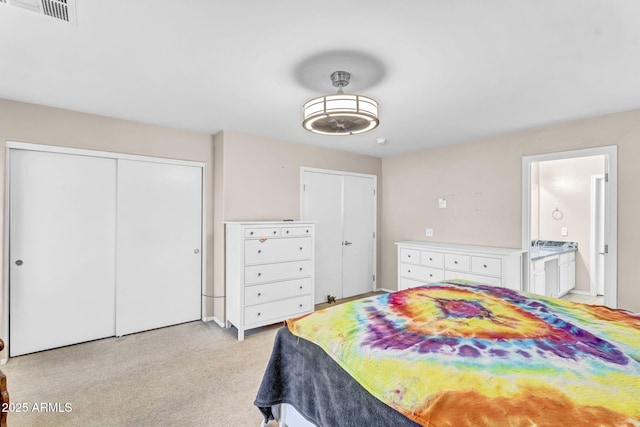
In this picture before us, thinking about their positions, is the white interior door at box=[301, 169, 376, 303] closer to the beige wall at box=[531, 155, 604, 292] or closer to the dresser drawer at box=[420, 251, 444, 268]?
the dresser drawer at box=[420, 251, 444, 268]

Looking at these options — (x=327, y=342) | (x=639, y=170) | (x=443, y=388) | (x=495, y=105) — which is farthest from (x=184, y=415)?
(x=639, y=170)

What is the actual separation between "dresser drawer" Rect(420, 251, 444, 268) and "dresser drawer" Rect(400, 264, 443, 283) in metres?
0.06

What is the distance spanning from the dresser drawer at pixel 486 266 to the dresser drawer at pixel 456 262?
7 cm

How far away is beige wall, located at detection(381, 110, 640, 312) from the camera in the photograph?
288cm

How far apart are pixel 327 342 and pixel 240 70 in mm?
1902

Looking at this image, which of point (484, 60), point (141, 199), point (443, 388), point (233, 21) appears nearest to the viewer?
point (443, 388)

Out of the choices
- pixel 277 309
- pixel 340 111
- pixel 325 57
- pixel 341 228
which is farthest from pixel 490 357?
pixel 341 228

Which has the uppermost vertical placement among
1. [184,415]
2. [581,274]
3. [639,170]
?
[639,170]

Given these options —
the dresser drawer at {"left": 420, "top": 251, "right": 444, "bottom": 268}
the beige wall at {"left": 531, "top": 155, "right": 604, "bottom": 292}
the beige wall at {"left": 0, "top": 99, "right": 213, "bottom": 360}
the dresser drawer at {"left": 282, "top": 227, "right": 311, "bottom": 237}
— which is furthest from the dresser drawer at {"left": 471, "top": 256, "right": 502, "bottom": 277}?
the beige wall at {"left": 0, "top": 99, "right": 213, "bottom": 360}

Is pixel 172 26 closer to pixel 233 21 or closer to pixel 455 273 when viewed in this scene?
pixel 233 21

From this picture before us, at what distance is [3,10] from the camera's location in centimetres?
156

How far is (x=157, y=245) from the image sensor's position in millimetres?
3529

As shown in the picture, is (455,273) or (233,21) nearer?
(233,21)

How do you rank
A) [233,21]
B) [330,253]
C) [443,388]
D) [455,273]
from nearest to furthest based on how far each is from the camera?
1. [443,388]
2. [233,21]
3. [455,273]
4. [330,253]
